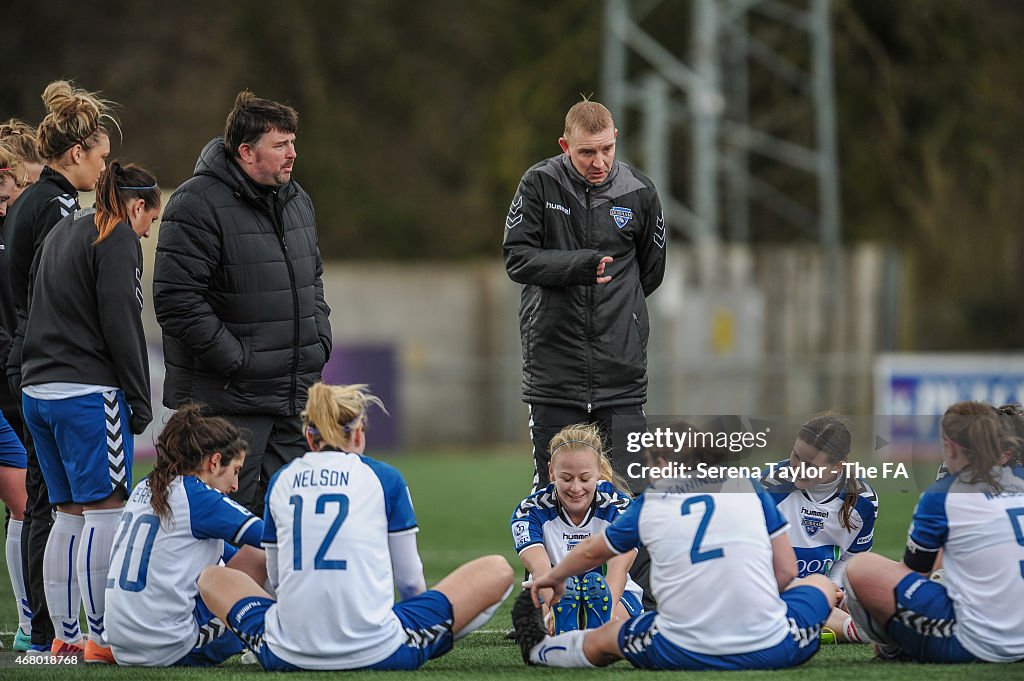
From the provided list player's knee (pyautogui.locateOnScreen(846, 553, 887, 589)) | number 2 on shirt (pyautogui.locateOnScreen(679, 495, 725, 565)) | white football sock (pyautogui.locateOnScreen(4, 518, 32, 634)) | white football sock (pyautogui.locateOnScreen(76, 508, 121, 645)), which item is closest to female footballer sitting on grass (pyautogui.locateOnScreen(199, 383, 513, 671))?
white football sock (pyautogui.locateOnScreen(76, 508, 121, 645))

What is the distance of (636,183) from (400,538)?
201cm

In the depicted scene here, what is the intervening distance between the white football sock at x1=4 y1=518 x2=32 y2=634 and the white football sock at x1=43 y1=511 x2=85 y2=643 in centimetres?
43

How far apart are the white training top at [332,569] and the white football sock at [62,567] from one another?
2.87ft

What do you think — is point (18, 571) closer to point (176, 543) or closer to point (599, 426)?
point (176, 543)

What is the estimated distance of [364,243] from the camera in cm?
2509

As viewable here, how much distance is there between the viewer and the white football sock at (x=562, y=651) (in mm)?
5359

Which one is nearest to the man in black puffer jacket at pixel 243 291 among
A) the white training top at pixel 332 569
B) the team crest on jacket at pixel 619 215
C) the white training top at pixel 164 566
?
the white training top at pixel 164 566

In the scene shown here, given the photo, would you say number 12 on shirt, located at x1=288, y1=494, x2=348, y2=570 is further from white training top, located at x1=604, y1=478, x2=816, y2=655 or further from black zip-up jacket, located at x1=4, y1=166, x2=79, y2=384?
black zip-up jacket, located at x1=4, y1=166, x2=79, y2=384

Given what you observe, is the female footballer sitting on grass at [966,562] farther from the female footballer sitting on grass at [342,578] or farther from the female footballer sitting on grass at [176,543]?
the female footballer sitting on grass at [176,543]

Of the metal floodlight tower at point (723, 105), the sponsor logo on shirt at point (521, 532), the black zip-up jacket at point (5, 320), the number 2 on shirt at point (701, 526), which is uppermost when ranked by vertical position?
the metal floodlight tower at point (723, 105)

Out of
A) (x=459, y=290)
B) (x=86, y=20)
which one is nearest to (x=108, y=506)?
(x=459, y=290)

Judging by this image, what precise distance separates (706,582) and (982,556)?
3.20ft

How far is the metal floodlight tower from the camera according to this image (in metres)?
19.1

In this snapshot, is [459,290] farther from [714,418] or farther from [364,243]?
[714,418]
